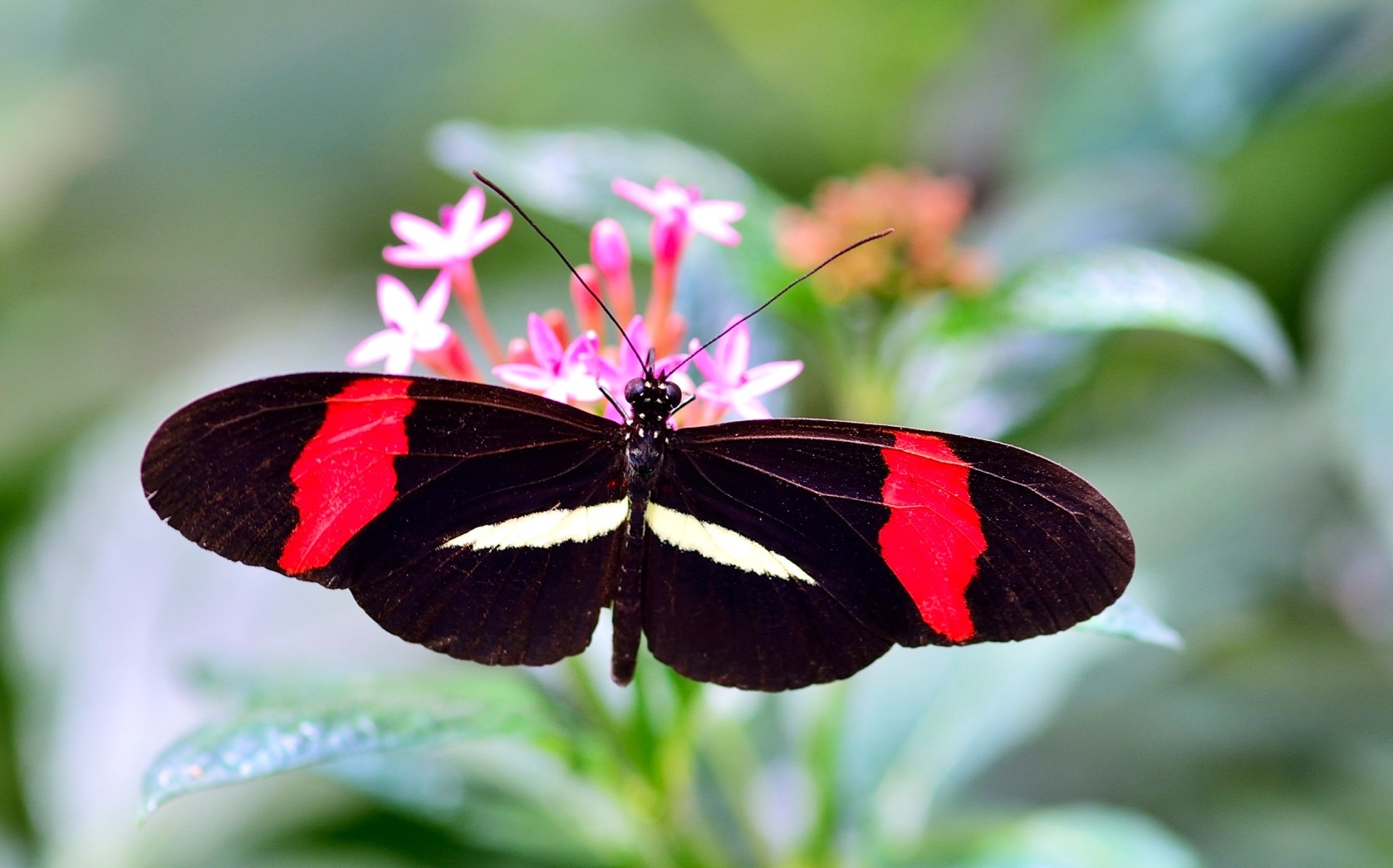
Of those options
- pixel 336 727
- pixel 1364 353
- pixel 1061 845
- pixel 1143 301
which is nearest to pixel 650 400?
pixel 336 727

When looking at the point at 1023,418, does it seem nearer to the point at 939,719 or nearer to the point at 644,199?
the point at 939,719

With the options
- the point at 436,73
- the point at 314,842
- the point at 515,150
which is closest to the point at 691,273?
the point at 515,150

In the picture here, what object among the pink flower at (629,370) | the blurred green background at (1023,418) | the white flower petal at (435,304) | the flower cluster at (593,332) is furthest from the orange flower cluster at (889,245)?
the white flower petal at (435,304)

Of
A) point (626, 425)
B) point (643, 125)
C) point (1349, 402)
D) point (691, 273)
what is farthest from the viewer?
point (643, 125)

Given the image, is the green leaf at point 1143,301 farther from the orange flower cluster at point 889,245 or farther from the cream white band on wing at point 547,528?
the cream white band on wing at point 547,528

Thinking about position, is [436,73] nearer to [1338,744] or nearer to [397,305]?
[397,305]

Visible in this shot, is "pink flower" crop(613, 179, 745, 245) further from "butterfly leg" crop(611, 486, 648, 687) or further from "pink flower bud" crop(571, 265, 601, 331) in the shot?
"butterfly leg" crop(611, 486, 648, 687)

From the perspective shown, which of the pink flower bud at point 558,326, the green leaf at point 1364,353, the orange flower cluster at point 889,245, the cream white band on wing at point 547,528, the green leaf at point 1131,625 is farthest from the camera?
the orange flower cluster at point 889,245
